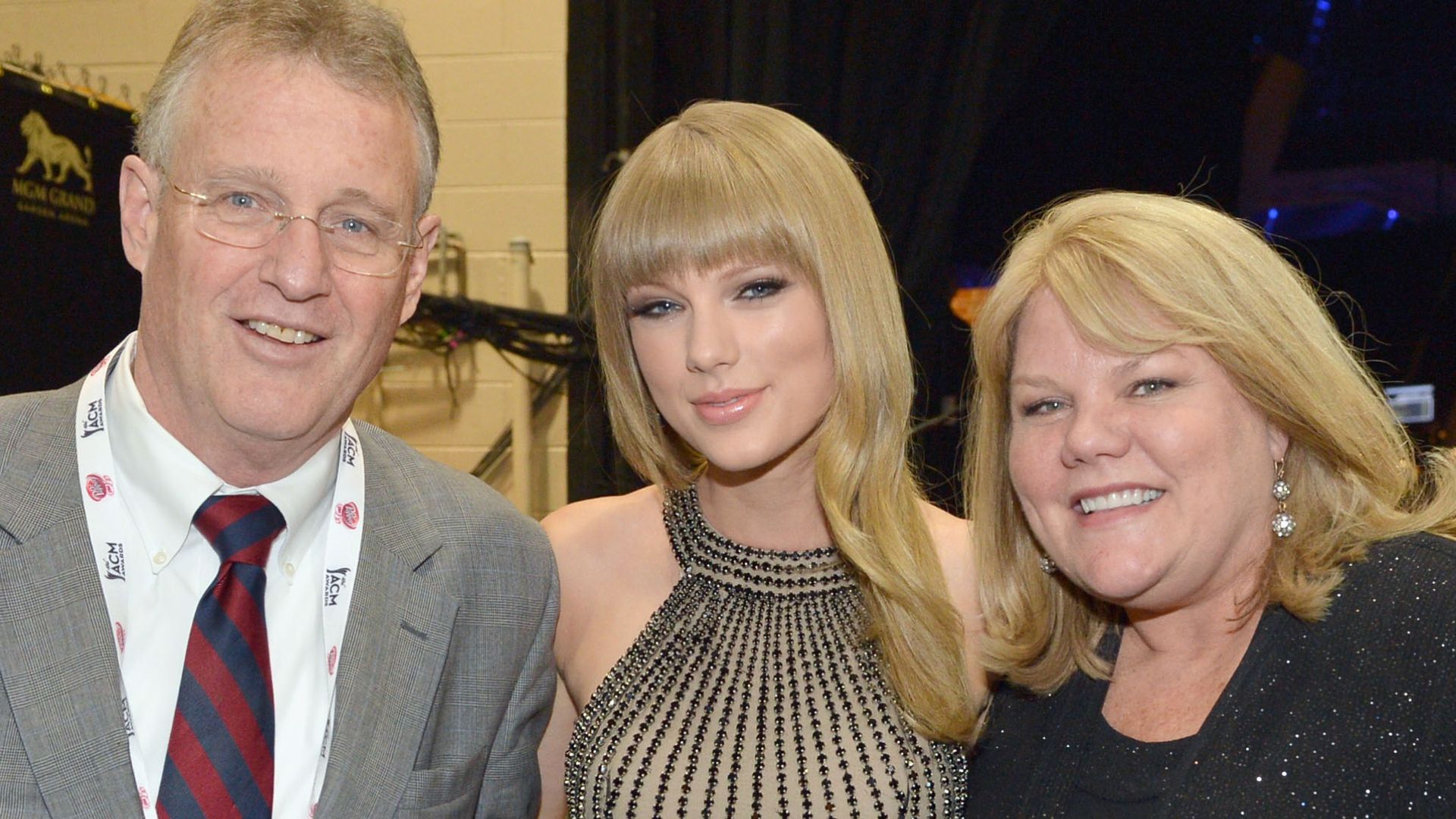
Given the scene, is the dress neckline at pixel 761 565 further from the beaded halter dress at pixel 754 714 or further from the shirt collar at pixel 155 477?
the shirt collar at pixel 155 477

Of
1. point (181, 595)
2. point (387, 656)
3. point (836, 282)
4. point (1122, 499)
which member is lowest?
point (387, 656)

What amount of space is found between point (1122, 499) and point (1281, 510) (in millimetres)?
221

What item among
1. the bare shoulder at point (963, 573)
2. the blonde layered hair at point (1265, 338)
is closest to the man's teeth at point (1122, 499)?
the blonde layered hair at point (1265, 338)

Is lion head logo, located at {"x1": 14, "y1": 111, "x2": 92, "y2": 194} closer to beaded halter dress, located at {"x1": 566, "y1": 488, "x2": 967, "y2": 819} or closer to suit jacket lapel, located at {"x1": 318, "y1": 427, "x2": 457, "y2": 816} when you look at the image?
suit jacket lapel, located at {"x1": 318, "y1": 427, "x2": 457, "y2": 816}

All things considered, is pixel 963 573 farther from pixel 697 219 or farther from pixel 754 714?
pixel 697 219

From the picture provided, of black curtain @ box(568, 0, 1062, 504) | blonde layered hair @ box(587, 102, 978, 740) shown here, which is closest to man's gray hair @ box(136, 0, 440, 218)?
blonde layered hair @ box(587, 102, 978, 740)

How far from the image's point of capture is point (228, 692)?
146 centimetres

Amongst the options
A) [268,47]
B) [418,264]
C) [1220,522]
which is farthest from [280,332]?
[1220,522]

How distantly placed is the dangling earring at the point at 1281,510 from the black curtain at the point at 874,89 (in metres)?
2.72

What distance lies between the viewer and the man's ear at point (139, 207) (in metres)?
1.58

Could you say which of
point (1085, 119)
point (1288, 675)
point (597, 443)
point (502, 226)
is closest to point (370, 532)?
point (1288, 675)

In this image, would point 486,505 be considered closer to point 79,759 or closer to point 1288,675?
point 79,759

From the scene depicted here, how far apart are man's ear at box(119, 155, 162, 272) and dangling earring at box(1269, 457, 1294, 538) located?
142 cm

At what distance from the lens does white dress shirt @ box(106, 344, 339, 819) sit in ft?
4.79
